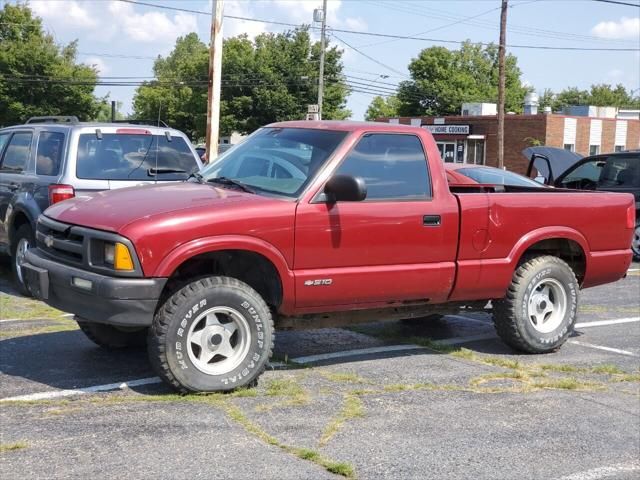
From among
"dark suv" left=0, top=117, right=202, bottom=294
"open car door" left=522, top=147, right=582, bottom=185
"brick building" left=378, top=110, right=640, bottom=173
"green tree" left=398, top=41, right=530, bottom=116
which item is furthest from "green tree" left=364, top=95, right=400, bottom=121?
"dark suv" left=0, top=117, right=202, bottom=294

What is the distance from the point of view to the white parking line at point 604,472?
4.29 meters

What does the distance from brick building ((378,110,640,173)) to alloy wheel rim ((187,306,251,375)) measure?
43495 millimetres

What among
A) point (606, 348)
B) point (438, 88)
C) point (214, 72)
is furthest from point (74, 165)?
point (438, 88)

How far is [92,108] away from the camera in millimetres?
52906

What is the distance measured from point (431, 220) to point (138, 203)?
2192 mm

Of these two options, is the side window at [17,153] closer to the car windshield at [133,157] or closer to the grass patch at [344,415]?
the car windshield at [133,157]

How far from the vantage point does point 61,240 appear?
5.55m

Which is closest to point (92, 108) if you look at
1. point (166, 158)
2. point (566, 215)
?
point (166, 158)

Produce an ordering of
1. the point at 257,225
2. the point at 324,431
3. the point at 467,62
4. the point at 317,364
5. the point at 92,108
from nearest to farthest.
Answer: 1. the point at 324,431
2. the point at 257,225
3. the point at 317,364
4. the point at 92,108
5. the point at 467,62

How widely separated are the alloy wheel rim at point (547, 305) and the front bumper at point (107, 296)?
3.44 metres

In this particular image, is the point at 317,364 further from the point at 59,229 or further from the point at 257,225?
the point at 59,229

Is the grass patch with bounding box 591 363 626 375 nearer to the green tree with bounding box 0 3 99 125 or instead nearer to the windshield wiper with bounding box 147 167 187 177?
the windshield wiper with bounding box 147 167 187 177

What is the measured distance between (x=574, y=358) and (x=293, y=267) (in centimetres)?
285

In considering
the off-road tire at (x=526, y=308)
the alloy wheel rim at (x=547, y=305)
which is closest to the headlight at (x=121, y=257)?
the off-road tire at (x=526, y=308)
